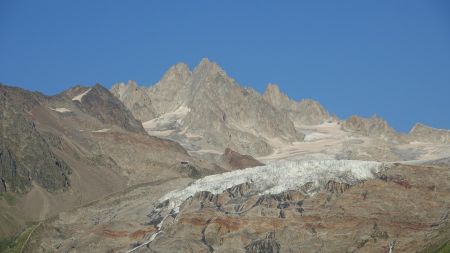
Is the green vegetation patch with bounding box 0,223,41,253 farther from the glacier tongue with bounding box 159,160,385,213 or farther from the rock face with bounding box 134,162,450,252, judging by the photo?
the rock face with bounding box 134,162,450,252

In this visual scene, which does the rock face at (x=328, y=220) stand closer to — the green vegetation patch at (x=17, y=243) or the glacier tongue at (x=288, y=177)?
the glacier tongue at (x=288, y=177)

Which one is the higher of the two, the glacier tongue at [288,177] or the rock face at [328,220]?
the glacier tongue at [288,177]

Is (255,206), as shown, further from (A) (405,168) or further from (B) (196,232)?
(A) (405,168)

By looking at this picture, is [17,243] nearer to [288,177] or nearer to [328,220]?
[288,177]

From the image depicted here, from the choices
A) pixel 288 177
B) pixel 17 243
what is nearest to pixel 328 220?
pixel 288 177

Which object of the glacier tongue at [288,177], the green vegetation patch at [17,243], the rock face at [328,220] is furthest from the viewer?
the green vegetation patch at [17,243]

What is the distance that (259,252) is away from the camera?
5689 inches

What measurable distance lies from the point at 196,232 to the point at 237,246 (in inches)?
332

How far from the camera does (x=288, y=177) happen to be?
169875mm

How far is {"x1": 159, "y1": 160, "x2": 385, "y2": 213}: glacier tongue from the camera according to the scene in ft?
545

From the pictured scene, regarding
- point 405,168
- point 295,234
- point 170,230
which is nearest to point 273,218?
point 295,234

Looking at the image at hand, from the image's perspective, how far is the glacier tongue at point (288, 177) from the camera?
166000mm

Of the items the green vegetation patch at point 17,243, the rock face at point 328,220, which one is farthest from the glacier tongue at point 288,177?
the green vegetation patch at point 17,243

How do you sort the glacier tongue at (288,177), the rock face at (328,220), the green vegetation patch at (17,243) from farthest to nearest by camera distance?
the green vegetation patch at (17,243)
the glacier tongue at (288,177)
the rock face at (328,220)
